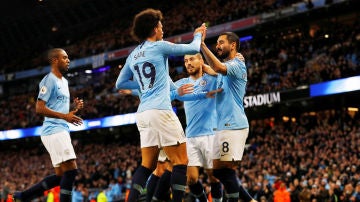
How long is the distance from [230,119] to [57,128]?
2.70 meters

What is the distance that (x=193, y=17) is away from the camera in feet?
119

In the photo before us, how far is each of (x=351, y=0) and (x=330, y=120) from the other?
22.3ft

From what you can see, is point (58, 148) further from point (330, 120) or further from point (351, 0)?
point (351, 0)

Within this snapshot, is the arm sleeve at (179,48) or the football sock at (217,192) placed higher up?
the arm sleeve at (179,48)

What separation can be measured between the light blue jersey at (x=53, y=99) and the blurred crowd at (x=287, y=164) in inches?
252

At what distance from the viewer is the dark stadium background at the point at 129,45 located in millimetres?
26031

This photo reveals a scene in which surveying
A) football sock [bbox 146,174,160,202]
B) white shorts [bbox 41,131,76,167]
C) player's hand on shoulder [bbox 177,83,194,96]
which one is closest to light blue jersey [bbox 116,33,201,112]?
player's hand on shoulder [bbox 177,83,194,96]

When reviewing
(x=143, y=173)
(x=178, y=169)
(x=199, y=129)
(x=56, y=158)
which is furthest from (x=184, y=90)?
(x=56, y=158)

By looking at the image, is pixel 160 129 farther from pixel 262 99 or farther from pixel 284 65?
pixel 284 65

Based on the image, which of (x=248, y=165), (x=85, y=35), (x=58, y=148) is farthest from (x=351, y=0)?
(x=85, y=35)

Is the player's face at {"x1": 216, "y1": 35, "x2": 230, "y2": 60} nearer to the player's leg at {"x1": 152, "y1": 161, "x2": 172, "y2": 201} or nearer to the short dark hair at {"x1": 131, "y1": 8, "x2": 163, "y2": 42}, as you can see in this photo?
the short dark hair at {"x1": 131, "y1": 8, "x2": 163, "y2": 42}

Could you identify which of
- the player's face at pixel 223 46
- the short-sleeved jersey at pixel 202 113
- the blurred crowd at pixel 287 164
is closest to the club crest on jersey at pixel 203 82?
the short-sleeved jersey at pixel 202 113

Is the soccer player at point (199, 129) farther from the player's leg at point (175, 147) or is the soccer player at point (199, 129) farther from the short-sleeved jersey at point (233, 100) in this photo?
the player's leg at point (175, 147)

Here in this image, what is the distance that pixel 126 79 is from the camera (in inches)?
281
